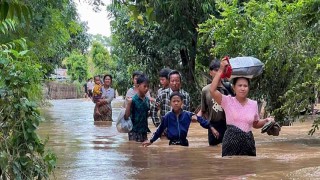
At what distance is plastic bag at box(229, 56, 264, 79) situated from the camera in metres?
7.18

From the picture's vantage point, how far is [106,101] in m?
17.6

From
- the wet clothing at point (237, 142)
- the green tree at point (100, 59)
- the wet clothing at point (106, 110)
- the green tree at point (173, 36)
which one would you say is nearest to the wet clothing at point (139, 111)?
the wet clothing at point (237, 142)

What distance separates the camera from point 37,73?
7535 millimetres

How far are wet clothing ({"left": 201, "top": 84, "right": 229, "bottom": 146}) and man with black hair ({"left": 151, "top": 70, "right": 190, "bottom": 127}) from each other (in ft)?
2.09

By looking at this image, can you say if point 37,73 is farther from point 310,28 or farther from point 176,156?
point 310,28

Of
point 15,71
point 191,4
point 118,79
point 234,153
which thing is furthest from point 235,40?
point 118,79

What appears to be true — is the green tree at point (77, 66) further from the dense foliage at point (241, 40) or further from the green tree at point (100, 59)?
the dense foliage at point (241, 40)

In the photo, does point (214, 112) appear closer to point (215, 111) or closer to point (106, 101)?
point (215, 111)

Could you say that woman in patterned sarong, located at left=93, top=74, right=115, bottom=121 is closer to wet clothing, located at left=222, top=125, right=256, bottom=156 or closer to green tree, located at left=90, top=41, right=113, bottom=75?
wet clothing, located at left=222, top=125, right=256, bottom=156

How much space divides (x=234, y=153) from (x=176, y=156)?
152cm

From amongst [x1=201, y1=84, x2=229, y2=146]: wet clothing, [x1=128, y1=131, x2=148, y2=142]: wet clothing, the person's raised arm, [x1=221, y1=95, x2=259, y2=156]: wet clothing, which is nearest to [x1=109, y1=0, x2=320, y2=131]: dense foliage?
the person's raised arm

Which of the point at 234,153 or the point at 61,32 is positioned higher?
the point at 61,32

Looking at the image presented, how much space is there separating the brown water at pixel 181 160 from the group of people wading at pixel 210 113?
0.19 m

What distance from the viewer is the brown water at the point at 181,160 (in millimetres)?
6992
